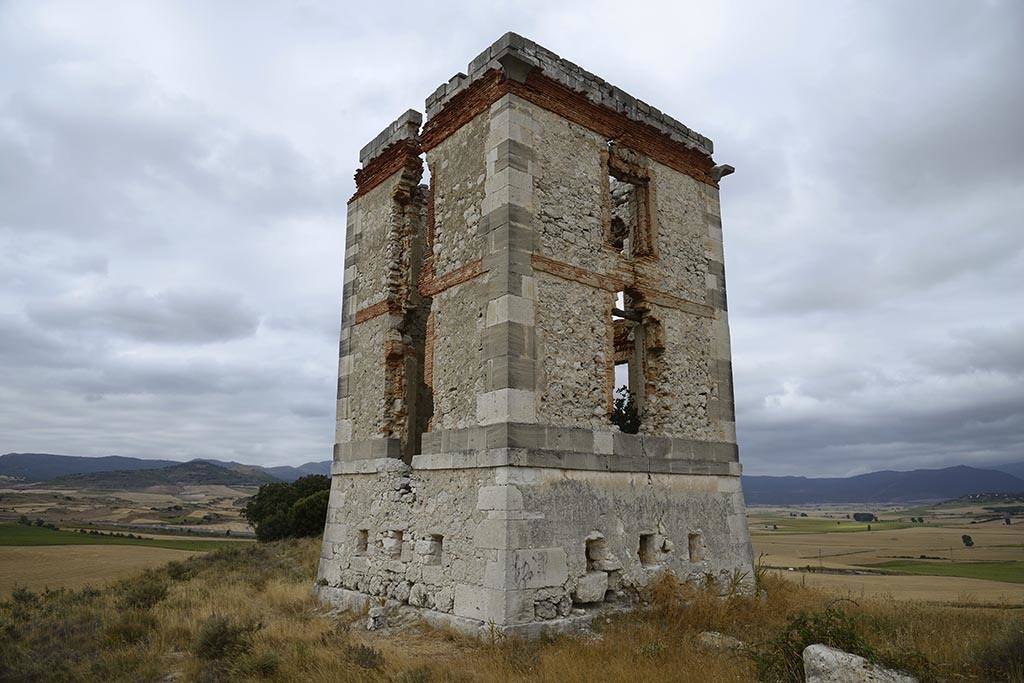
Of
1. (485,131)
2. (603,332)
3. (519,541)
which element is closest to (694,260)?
(603,332)

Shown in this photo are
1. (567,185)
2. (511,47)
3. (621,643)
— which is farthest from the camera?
(567,185)

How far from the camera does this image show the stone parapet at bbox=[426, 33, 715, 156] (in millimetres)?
9547

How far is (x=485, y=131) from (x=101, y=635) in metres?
9.10

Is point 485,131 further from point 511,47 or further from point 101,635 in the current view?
point 101,635

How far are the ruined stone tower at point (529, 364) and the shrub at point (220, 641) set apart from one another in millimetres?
2153

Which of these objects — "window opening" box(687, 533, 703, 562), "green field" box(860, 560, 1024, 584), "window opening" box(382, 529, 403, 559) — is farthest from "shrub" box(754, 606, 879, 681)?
"green field" box(860, 560, 1024, 584)

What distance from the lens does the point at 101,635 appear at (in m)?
9.52

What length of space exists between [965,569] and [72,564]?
Answer: 31.0 m

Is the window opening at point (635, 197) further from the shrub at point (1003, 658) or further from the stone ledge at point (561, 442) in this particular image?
the shrub at point (1003, 658)

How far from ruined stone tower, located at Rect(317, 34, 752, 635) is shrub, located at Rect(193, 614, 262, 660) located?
215 cm

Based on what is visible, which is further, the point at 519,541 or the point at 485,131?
the point at 485,131

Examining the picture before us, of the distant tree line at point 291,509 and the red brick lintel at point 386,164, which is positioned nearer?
the red brick lintel at point 386,164

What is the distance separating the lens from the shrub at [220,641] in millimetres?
8328

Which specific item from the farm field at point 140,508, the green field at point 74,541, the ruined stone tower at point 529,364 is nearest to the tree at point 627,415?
the ruined stone tower at point 529,364
